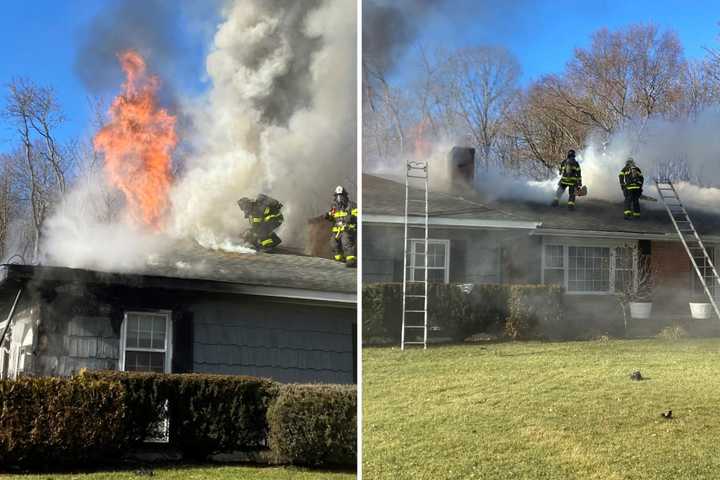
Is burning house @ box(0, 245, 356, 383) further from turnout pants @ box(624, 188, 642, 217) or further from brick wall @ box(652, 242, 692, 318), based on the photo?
brick wall @ box(652, 242, 692, 318)

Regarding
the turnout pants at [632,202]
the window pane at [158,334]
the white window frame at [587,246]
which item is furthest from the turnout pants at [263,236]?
the turnout pants at [632,202]

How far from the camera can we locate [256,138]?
278 inches

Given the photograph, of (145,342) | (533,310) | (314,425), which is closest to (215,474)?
(314,425)

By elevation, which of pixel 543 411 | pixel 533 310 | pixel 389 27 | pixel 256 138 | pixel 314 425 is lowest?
pixel 314 425

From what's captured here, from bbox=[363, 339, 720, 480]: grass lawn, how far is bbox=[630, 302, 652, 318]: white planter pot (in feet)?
0.67

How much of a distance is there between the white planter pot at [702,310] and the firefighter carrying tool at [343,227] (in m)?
2.56

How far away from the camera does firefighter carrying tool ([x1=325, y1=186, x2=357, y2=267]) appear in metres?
7.18

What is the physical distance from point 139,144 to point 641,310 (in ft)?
12.7

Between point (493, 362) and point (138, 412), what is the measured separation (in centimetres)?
253

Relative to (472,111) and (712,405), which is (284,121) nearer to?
(472,111)

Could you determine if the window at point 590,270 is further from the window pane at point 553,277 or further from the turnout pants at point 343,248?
the turnout pants at point 343,248

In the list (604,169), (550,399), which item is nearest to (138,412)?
(550,399)

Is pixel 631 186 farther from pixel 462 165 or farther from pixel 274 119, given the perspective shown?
pixel 274 119

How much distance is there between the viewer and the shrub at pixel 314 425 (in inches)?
265
